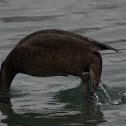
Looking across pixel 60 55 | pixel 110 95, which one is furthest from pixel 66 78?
pixel 60 55

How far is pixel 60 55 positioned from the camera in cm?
799

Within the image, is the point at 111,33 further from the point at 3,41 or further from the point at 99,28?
the point at 3,41

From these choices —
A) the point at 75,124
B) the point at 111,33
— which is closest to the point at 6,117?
the point at 75,124

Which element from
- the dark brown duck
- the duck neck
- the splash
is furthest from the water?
the dark brown duck

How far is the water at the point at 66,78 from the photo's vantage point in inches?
311

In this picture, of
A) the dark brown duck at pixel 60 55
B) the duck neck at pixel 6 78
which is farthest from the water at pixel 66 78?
the dark brown duck at pixel 60 55

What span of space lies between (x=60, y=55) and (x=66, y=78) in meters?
1.62

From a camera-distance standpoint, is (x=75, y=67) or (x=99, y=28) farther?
(x=99, y=28)

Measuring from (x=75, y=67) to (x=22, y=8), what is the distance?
18.7 ft

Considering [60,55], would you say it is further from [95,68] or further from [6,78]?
[6,78]

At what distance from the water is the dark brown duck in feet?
1.25

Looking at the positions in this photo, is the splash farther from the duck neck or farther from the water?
the duck neck

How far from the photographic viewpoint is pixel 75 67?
8.00 metres

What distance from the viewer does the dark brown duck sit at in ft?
26.0
